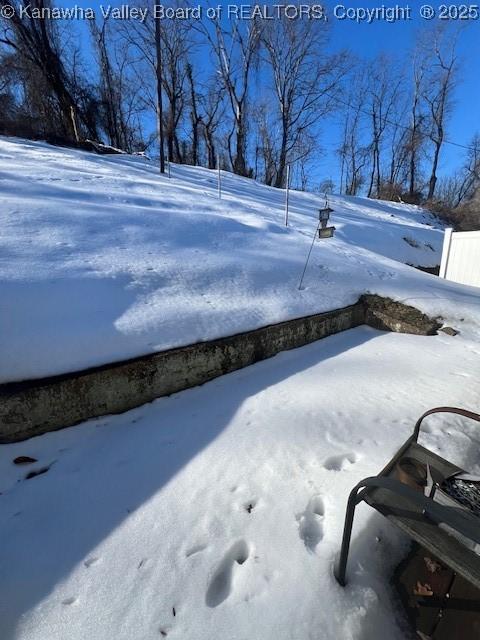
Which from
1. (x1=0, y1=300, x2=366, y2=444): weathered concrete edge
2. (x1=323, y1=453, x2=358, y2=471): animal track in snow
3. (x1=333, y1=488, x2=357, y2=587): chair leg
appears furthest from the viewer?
(x1=0, y1=300, x2=366, y2=444): weathered concrete edge

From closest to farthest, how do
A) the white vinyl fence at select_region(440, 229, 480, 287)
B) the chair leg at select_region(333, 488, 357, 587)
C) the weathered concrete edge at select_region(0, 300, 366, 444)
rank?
the chair leg at select_region(333, 488, 357, 587), the weathered concrete edge at select_region(0, 300, 366, 444), the white vinyl fence at select_region(440, 229, 480, 287)

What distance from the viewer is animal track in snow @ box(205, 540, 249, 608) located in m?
1.29

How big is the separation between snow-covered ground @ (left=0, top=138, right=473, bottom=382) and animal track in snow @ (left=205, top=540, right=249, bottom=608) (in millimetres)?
1548

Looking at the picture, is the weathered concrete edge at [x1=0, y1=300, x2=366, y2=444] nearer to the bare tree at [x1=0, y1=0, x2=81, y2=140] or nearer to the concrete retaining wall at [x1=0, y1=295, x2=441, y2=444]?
the concrete retaining wall at [x1=0, y1=295, x2=441, y2=444]

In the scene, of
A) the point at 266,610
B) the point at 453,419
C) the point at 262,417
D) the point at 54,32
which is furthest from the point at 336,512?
the point at 54,32

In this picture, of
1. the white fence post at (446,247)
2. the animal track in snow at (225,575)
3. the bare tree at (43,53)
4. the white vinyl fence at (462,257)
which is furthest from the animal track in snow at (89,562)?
the bare tree at (43,53)

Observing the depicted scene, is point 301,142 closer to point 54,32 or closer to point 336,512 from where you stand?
point 54,32

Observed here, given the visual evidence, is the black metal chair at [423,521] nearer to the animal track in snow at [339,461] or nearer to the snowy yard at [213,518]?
the snowy yard at [213,518]

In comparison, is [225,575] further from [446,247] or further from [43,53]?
[43,53]

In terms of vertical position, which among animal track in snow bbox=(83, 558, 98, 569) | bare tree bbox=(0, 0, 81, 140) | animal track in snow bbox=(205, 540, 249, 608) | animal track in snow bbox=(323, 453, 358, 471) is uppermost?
bare tree bbox=(0, 0, 81, 140)

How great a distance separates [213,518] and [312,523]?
52cm

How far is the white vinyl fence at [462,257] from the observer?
22.7 feet

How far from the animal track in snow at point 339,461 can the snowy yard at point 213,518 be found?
0.01 meters

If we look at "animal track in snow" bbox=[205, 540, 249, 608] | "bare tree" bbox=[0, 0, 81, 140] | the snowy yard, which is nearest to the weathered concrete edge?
the snowy yard
